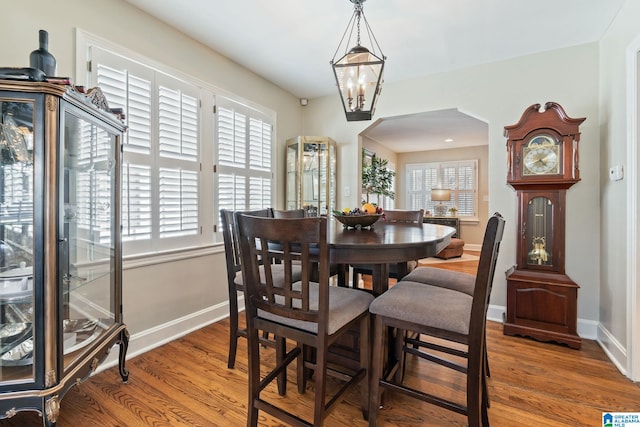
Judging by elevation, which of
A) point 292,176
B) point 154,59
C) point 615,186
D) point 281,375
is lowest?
point 281,375

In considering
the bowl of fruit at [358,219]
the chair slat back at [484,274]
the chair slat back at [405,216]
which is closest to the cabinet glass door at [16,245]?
the bowl of fruit at [358,219]

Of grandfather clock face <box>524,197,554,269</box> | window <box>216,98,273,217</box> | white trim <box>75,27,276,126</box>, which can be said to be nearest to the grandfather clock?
grandfather clock face <box>524,197,554,269</box>

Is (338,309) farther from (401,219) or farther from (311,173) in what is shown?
(311,173)

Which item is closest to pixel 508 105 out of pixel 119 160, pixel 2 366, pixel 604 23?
pixel 604 23

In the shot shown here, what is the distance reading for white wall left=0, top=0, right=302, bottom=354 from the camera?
1.75m

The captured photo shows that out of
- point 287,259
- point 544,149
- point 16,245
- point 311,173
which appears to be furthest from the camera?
point 311,173

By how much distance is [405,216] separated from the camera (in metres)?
2.89

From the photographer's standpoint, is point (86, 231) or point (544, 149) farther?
point (544, 149)

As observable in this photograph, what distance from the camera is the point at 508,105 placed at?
2.96 metres

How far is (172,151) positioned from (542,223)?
324cm

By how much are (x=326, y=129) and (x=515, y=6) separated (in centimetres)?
227

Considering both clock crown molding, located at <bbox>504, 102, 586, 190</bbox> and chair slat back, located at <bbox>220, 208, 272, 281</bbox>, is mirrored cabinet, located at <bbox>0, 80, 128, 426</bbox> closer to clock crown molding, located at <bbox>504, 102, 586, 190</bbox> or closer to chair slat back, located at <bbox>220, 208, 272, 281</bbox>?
chair slat back, located at <bbox>220, 208, 272, 281</bbox>

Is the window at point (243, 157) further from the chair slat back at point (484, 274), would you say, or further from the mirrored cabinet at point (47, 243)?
the chair slat back at point (484, 274)

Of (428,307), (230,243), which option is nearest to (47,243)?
(230,243)
